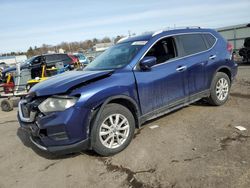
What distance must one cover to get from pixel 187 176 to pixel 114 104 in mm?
1520

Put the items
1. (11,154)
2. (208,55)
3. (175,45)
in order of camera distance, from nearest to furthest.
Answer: (11,154), (175,45), (208,55)

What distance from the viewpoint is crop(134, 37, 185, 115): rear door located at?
4645mm

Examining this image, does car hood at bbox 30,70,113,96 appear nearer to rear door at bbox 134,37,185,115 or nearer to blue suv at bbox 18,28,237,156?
blue suv at bbox 18,28,237,156

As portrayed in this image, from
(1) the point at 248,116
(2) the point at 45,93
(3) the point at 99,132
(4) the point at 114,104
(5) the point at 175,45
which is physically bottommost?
(1) the point at 248,116

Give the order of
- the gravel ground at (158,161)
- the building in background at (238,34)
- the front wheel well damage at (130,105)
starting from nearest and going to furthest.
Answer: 1. the gravel ground at (158,161)
2. the front wheel well damage at (130,105)
3. the building in background at (238,34)

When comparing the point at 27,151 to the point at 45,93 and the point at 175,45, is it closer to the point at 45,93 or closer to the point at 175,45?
the point at 45,93

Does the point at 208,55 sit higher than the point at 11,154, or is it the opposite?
the point at 208,55

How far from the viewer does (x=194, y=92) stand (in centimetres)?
562

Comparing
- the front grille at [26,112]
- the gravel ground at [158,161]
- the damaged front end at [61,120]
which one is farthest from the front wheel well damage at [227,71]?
the front grille at [26,112]

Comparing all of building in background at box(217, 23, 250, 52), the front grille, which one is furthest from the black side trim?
building in background at box(217, 23, 250, 52)

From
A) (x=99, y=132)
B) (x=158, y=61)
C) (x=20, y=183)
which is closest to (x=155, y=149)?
(x=99, y=132)

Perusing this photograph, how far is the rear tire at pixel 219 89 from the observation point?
20.0ft

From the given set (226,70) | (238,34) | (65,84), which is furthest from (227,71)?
(238,34)

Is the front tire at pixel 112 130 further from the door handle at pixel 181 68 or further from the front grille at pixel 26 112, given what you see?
the door handle at pixel 181 68
